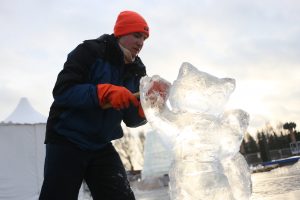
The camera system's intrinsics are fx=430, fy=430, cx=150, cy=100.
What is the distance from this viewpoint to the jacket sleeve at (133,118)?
2.84 metres

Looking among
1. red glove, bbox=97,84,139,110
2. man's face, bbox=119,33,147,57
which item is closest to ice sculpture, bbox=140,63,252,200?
red glove, bbox=97,84,139,110

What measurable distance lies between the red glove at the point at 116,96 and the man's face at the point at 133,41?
0.51 metres

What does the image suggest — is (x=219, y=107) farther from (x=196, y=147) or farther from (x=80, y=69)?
(x=80, y=69)

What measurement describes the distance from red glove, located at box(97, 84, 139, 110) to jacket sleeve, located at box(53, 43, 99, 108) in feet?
0.14

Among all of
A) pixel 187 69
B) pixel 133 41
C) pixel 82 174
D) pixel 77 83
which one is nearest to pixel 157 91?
pixel 187 69

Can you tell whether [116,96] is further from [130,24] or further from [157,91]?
[130,24]

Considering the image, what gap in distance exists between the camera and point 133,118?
2.87 metres

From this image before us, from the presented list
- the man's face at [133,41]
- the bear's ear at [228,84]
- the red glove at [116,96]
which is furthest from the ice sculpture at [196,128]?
the man's face at [133,41]

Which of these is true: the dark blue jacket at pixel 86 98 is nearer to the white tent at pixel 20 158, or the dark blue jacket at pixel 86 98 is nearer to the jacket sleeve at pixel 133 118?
the jacket sleeve at pixel 133 118

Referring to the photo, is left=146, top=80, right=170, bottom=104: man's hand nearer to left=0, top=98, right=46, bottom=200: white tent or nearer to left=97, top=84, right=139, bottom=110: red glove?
left=97, top=84, right=139, bottom=110: red glove

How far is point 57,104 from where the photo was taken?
256 cm

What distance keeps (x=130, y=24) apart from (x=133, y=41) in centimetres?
11

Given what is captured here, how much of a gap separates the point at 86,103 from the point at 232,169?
0.87 meters

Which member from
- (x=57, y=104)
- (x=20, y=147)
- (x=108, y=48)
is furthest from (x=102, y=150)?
(x=20, y=147)
